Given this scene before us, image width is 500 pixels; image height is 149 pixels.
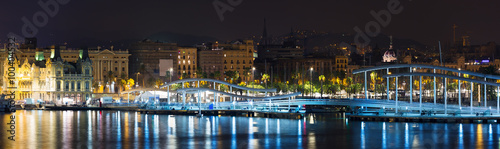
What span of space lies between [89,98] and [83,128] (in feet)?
→ 203

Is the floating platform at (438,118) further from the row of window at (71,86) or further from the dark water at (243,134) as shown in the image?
the row of window at (71,86)

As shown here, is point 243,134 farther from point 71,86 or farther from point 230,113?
point 71,86

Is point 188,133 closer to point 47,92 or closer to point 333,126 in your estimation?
point 333,126

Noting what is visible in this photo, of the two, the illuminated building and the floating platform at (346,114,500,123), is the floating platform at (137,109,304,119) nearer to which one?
the floating platform at (346,114,500,123)

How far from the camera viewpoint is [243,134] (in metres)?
71.9

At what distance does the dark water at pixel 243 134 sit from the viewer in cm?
6234

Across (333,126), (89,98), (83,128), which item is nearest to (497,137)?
(333,126)

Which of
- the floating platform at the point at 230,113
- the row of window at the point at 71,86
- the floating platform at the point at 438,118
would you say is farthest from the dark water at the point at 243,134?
the row of window at the point at 71,86

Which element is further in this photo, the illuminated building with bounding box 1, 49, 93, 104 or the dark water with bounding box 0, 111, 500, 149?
the illuminated building with bounding box 1, 49, 93, 104

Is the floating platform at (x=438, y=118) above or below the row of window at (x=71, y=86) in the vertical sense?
below

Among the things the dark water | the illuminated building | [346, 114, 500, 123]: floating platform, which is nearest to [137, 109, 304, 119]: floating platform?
the dark water

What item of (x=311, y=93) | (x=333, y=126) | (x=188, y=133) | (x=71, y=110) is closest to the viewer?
(x=188, y=133)

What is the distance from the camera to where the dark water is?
62.3m

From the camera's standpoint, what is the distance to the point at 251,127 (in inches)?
3182
